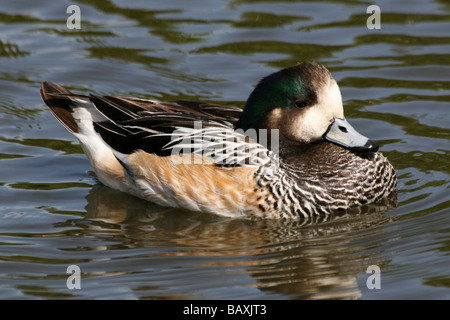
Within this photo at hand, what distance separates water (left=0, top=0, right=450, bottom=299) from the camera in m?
7.10

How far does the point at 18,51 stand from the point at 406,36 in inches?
205

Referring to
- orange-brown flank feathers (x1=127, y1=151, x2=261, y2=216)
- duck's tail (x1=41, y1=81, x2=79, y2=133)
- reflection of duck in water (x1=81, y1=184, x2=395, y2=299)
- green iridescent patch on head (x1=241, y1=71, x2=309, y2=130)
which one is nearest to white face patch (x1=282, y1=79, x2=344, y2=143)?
green iridescent patch on head (x1=241, y1=71, x2=309, y2=130)

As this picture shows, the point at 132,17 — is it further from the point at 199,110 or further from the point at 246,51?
the point at 199,110

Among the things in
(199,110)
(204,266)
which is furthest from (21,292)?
(199,110)

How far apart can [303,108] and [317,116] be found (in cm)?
15

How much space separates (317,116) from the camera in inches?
325

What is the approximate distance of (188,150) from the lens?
859cm

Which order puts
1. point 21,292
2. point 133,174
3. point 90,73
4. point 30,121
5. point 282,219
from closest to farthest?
point 21,292, point 282,219, point 133,174, point 30,121, point 90,73

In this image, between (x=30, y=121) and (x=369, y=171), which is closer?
(x=369, y=171)

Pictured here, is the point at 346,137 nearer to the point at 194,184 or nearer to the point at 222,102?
the point at 194,184

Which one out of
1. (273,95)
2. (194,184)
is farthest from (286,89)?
(194,184)

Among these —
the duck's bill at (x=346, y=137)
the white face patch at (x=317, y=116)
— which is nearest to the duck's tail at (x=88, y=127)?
the white face patch at (x=317, y=116)

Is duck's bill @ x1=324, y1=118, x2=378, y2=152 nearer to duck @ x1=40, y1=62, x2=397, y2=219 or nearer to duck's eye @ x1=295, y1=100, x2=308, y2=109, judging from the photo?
duck @ x1=40, y1=62, x2=397, y2=219

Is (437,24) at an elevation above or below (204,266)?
above
